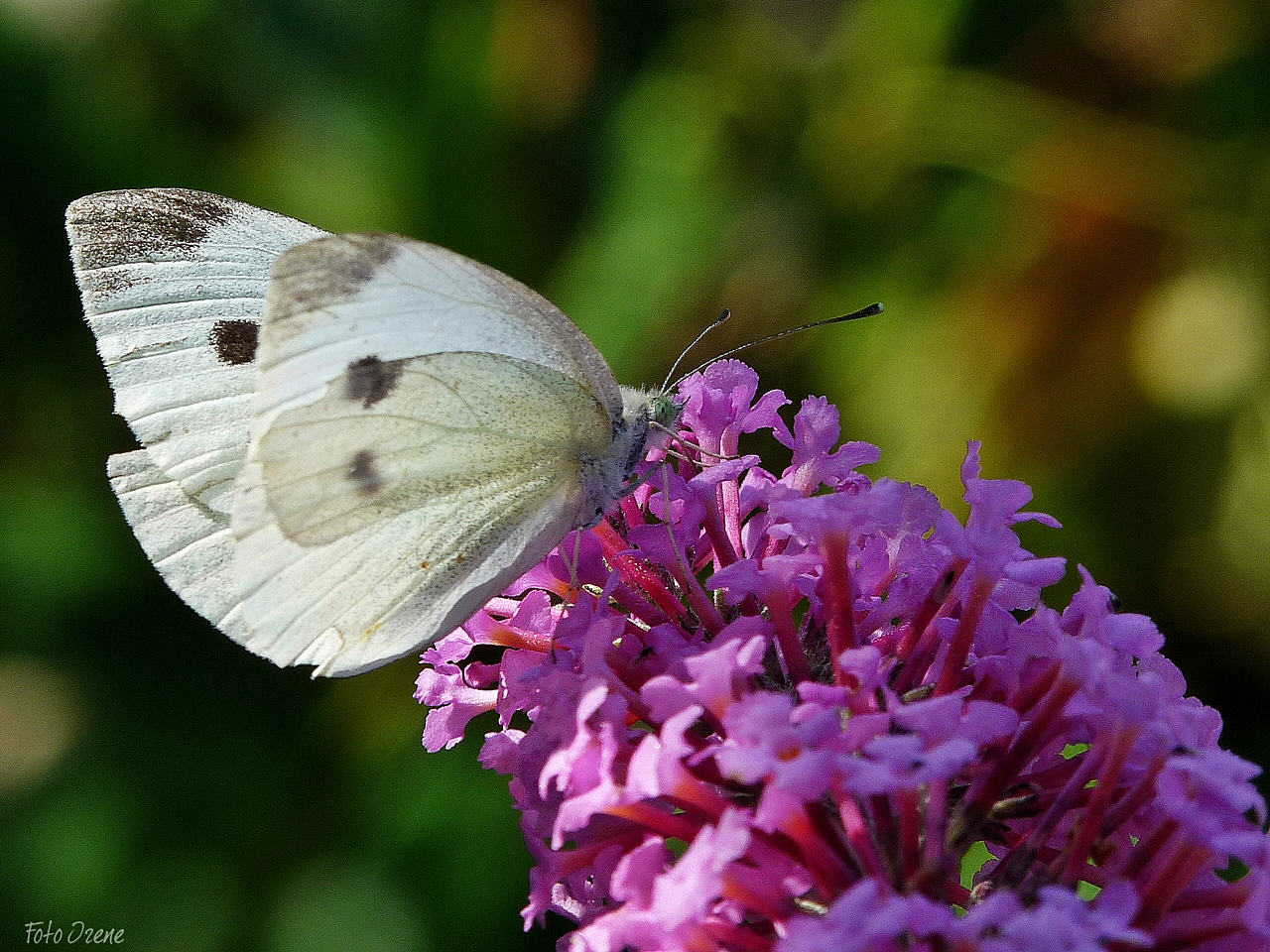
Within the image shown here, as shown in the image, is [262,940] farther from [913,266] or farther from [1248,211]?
[1248,211]

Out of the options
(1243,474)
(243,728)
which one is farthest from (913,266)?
(243,728)

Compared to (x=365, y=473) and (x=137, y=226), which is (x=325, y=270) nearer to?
(x=365, y=473)

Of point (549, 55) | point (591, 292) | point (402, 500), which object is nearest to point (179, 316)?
point (402, 500)

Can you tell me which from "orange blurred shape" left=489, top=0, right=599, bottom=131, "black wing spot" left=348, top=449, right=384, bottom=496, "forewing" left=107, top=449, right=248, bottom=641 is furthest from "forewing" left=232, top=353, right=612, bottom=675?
"orange blurred shape" left=489, top=0, right=599, bottom=131

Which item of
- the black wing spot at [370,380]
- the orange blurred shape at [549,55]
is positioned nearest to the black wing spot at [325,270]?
the black wing spot at [370,380]

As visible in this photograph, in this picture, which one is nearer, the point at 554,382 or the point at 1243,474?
the point at 554,382

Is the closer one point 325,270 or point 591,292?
point 325,270
